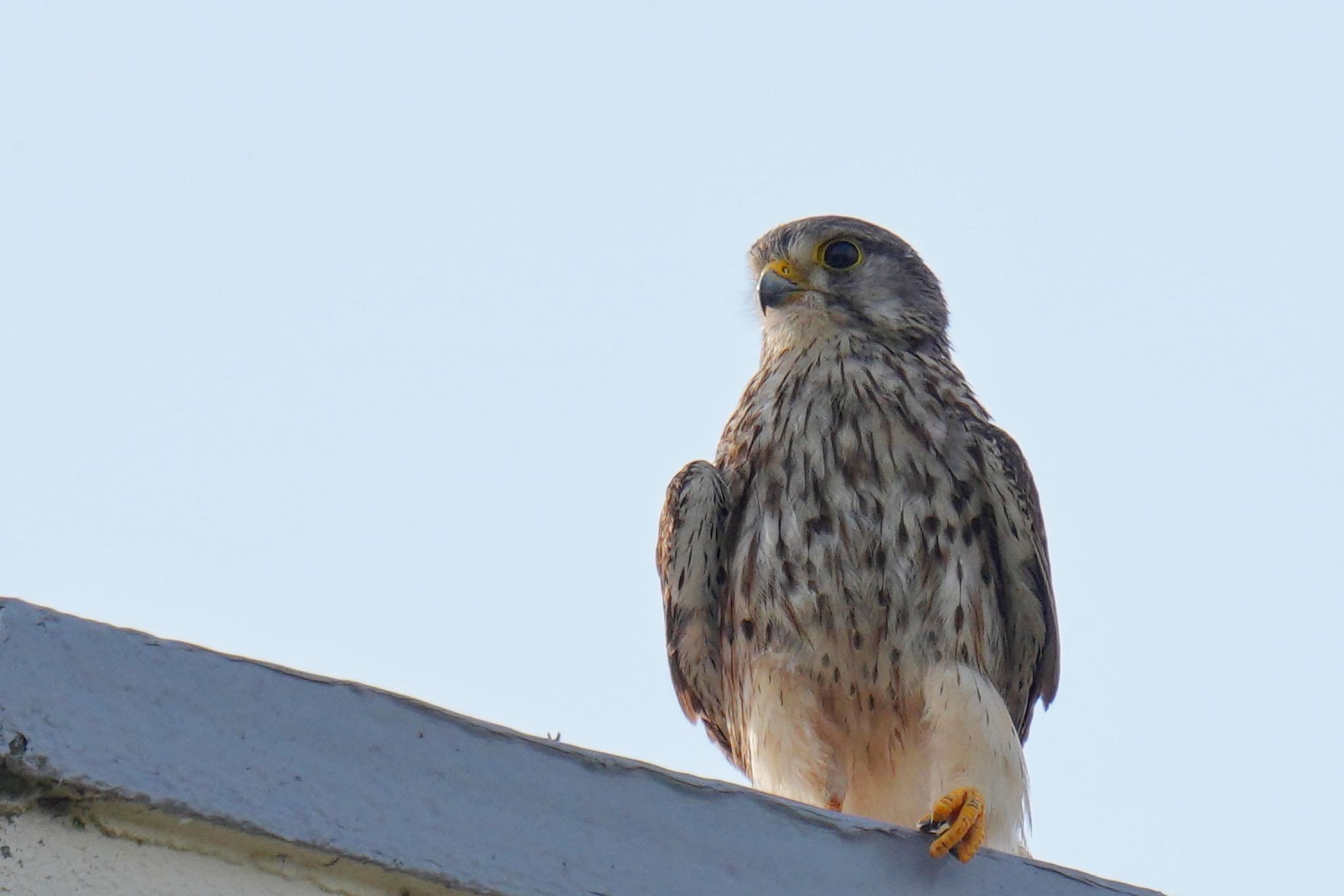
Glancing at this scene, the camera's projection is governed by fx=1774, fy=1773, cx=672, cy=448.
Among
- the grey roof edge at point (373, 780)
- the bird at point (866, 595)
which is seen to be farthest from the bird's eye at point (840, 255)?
the grey roof edge at point (373, 780)

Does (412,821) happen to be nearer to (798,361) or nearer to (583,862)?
(583,862)

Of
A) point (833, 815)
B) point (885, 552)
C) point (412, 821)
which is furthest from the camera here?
point (885, 552)

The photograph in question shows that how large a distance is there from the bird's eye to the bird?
1.59 feet

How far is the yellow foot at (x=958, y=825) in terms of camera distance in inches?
104

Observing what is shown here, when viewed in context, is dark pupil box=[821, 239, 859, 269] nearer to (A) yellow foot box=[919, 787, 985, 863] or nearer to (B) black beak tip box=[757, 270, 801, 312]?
(B) black beak tip box=[757, 270, 801, 312]

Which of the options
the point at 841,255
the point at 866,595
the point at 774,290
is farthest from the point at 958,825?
the point at 841,255

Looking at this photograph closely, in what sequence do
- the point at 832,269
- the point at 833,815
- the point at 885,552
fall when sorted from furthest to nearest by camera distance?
the point at 832,269, the point at 885,552, the point at 833,815

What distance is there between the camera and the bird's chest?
3.99 m

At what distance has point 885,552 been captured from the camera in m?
4.02

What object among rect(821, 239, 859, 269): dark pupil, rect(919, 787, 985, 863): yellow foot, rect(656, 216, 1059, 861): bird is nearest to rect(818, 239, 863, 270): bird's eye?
rect(821, 239, 859, 269): dark pupil

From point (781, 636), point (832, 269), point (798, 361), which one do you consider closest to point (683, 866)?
point (781, 636)

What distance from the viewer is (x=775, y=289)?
15.8 ft

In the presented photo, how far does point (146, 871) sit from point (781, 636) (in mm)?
2199

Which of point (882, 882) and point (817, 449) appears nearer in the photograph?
point (882, 882)
